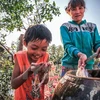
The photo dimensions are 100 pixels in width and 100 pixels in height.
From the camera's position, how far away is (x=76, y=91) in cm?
118

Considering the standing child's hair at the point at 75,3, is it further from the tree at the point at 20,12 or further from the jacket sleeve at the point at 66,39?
the tree at the point at 20,12

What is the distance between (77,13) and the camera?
2189 millimetres

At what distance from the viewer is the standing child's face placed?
86.1 inches

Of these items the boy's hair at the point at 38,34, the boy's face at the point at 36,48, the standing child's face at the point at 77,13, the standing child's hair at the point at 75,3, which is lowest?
the boy's face at the point at 36,48

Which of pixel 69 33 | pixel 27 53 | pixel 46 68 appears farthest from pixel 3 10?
pixel 46 68

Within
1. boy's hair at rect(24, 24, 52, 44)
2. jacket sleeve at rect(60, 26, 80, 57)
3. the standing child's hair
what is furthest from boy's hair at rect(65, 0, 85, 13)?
boy's hair at rect(24, 24, 52, 44)

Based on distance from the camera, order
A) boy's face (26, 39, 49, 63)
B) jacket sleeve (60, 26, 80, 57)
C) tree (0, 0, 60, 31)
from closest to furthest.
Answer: boy's face (26, 39, 49, 63), jacket sleeve (60, 26, 80, 57), tree (0, 0, 60, 31)

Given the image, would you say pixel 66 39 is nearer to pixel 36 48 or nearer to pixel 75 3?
pixel 75 3

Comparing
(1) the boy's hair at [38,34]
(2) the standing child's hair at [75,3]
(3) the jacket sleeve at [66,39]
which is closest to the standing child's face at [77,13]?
(2) the standing child's hair at [75,3]

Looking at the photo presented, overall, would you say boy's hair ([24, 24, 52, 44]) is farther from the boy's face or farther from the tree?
the tree

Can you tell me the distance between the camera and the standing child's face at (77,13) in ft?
7.18

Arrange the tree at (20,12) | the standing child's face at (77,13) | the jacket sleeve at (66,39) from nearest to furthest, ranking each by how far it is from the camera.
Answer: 1. the jacket sleeve at (66,39)
2. the standing child's face at (77,13)
3. the tree at (20,12)

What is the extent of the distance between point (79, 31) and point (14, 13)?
142 inches

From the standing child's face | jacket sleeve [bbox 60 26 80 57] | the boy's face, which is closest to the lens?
the boy's face
